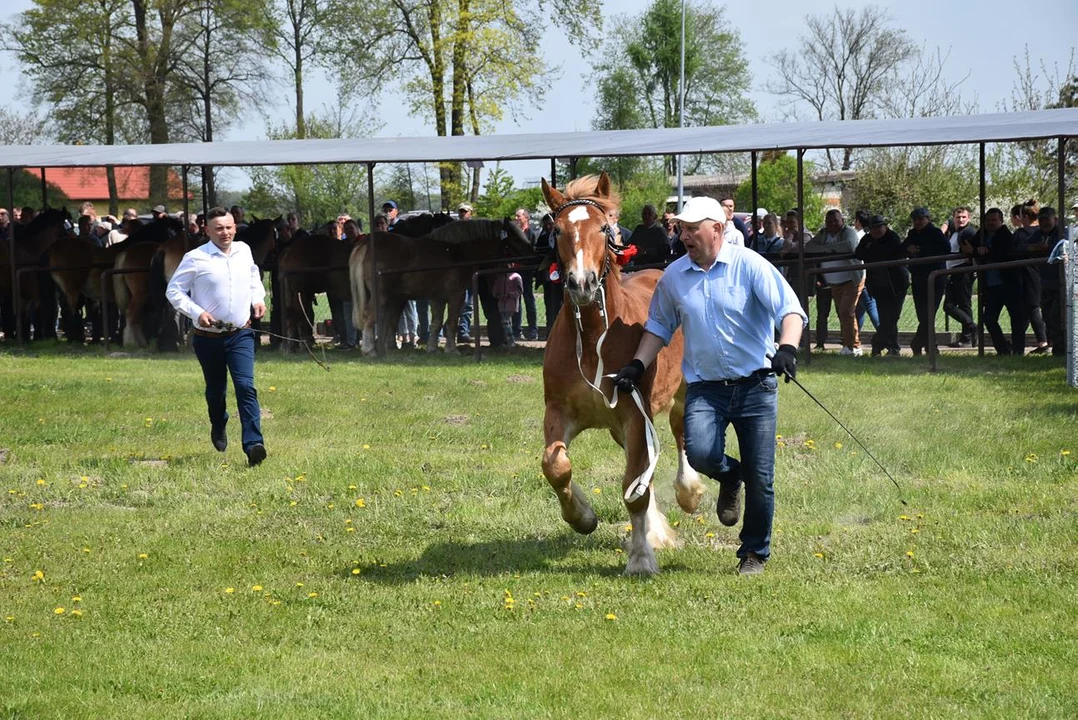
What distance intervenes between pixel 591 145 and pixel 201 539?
11924 millimetres

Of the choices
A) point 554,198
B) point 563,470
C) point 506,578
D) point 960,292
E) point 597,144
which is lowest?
point 506,578

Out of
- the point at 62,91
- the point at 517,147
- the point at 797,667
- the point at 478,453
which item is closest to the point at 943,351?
the point at 517,147

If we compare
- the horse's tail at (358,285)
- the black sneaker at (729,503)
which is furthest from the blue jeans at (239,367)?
the horse's tail at (358,285)

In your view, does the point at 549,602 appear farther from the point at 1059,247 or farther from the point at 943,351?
the point at 943,351

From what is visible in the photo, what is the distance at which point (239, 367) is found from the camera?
10.9 meters

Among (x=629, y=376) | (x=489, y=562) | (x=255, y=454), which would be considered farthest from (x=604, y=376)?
(x=255, y=454)

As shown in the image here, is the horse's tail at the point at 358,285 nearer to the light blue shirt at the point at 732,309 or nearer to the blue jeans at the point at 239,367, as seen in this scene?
the blue jeans at the point at 239,367

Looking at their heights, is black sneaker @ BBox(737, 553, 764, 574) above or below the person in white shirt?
below

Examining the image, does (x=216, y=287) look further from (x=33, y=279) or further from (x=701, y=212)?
(x=33, y=279)

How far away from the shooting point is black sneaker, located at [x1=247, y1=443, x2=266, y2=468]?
10.8 meters

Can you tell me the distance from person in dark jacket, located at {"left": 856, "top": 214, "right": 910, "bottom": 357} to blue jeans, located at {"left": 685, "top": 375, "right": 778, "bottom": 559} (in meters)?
11.5

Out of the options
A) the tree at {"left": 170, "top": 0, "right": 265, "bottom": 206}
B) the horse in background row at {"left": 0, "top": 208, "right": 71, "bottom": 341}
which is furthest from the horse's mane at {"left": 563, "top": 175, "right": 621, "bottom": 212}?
the tree at {"left": 170, "top": 0, "right": 265, "bottom": 206}

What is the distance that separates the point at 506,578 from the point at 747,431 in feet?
4.66

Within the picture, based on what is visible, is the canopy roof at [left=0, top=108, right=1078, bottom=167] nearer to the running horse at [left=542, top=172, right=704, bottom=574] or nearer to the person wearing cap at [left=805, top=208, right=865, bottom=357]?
the person wearing cap at [left=805, top=208, right=865, bottom=357]
